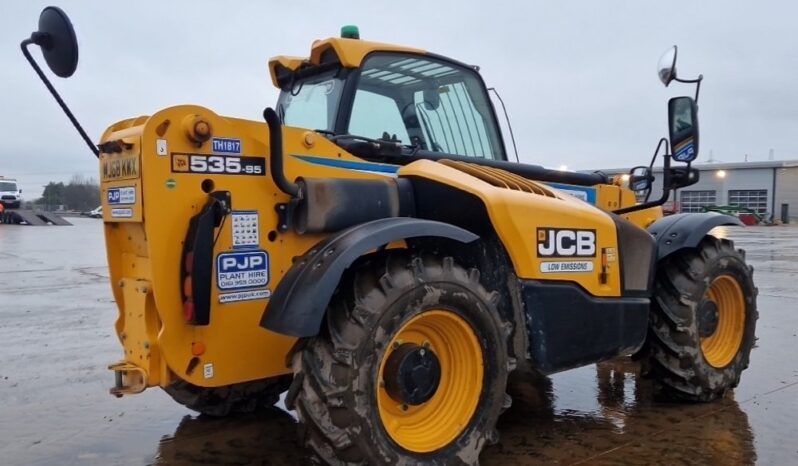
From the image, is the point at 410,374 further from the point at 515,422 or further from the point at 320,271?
the point at 515,422

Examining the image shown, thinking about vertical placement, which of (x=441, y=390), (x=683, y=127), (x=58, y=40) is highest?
(x=58, y=40)

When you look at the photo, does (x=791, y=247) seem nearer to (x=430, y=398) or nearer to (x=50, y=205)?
(x=430, y=398)

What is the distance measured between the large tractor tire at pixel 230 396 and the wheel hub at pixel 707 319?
296 cm

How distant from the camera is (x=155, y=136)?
3.09 meters

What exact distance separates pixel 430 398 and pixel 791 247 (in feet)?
71.4

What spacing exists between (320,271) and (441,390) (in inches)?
39.5

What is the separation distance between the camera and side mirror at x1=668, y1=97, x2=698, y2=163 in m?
4.36

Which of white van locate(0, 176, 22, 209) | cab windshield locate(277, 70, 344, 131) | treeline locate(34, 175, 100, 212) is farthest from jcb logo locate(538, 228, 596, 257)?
treeline locate(34, 175, 100, 212)

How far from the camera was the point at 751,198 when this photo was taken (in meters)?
49.2

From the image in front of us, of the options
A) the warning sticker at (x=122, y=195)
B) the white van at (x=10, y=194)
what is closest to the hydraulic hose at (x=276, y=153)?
the warning sticker at (x=122, y=195)

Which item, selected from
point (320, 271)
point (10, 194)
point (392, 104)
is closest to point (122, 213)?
point (320, 271)

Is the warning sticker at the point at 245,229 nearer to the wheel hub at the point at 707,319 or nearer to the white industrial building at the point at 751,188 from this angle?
the wheel hub at the point at 707,319

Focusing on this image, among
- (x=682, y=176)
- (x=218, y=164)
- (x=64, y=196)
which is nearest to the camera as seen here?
(x=218, y=164)

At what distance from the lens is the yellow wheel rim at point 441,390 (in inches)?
131
